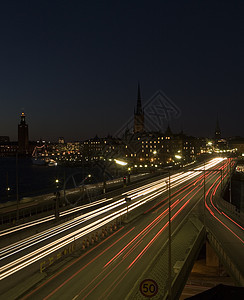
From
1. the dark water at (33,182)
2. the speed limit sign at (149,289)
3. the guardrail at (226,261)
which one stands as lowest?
the dark water at (33,182)

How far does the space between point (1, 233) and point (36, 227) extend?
299 centimetres

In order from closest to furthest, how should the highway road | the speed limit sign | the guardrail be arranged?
the speed limit sign < the highway road < the guardrail

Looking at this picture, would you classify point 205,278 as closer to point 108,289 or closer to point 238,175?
point 108,289

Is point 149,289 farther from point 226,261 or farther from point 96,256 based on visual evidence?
point 226,261

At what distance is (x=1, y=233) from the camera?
23.9m

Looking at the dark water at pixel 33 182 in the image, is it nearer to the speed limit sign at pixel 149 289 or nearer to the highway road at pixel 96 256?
the highway road at pixel 96 256

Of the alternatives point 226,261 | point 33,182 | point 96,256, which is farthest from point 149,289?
point 33,182

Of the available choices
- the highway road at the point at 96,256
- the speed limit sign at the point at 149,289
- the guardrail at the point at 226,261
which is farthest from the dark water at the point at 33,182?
the speed limit sign at the point at 149,289

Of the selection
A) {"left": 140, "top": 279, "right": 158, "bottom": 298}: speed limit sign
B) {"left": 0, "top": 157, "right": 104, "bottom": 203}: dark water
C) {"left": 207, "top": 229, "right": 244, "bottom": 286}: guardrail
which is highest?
{"left": 140, "top": 279, "right": 158, "bottom": 298}: speed limit sign

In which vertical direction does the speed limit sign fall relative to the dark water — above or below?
above

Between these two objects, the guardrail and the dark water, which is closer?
the guardrail

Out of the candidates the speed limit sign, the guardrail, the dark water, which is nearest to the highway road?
the guardrail

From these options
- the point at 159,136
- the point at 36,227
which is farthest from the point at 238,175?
the point at 36,227

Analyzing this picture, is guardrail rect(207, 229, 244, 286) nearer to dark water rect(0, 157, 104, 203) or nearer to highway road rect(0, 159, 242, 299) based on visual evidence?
highway road rect(0, 159, 242, 299)
